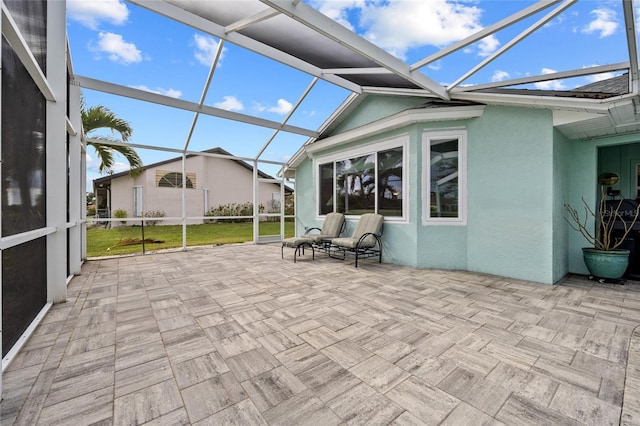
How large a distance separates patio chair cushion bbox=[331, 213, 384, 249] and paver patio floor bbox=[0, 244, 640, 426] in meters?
1.58

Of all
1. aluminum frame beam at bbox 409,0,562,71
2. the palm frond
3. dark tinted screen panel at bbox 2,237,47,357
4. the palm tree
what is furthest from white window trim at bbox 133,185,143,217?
aluminum frame beam at bbox 409,0,562,71

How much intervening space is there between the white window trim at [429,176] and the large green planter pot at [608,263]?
6.11 ft

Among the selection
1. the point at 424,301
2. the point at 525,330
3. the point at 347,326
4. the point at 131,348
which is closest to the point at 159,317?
the point at 131,348

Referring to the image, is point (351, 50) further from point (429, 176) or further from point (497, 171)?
point (497, 171)

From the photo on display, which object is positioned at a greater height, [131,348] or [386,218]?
[386,218]

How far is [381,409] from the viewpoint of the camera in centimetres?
151

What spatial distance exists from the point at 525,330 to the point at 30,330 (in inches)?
180

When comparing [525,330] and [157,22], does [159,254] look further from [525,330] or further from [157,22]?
[525,330]

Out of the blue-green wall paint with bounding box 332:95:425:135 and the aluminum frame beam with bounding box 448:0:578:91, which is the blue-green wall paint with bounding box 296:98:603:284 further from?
the aluminum frame beam with bounding box 448:0:578:91

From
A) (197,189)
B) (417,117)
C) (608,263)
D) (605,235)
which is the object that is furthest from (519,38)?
(197,189)

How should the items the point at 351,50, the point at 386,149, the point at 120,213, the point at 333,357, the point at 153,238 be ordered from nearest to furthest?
the point at 333,357
the point at 351,50
the point at 386,149
the point at 153,238
the point at 120,213

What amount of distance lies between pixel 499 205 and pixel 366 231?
2419mm

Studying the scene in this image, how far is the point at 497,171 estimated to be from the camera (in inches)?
179

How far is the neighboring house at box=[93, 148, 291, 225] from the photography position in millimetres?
13633
